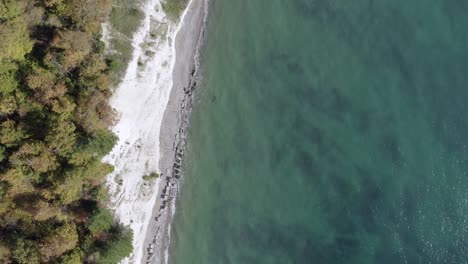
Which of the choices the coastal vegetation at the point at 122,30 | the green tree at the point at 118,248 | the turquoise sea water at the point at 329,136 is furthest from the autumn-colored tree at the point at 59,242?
the coastal vegetation at the point at 122,30

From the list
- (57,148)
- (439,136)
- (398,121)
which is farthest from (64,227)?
(439,136)

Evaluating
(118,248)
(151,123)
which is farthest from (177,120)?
(118,248)

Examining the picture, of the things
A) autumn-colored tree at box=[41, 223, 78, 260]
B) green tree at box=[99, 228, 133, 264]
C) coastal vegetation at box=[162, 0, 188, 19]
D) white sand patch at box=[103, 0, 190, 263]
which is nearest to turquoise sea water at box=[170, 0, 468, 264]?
coastal vegetation at box=[162, 0, 188, 19]

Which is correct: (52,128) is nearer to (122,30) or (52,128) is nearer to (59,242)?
(59,242)

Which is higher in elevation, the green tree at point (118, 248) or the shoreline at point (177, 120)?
the shoreline at point (177, 120)

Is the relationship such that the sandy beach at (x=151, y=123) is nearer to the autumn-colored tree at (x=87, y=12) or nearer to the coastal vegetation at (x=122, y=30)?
the coastal vegetation at (x=122, y=30)

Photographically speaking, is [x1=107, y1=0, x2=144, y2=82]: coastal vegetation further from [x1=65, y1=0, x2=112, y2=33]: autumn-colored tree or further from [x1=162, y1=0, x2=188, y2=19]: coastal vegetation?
[x1=65, y1=0, x2=112, y2=33]: autumn-colored tree

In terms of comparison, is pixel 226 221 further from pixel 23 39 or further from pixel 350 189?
pixel 23 39
